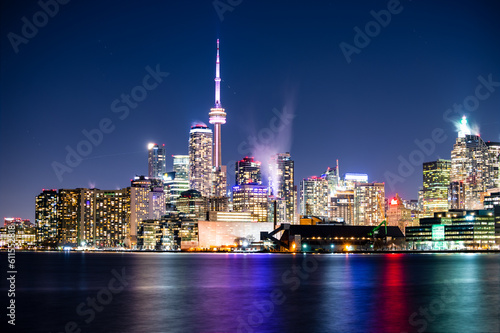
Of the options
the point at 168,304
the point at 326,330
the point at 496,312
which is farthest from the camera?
the point at 168,304

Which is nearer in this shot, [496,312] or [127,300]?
[496,312]

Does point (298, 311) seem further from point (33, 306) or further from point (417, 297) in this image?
point (33, 306)

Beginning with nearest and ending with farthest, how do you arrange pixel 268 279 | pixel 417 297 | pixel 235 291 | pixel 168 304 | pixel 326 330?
pixel 326 330
pixel 168 304
pixel 417 297
pixel 235 291
pixel 268 279

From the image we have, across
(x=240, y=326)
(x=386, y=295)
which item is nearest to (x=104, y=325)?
(x=240, y=326)

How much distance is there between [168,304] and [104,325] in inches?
581

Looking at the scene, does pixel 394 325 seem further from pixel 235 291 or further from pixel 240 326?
pixel 235 291

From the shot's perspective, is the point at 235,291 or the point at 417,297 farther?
the point at 235,291

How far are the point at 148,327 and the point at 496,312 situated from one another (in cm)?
3050

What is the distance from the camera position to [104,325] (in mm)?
49062

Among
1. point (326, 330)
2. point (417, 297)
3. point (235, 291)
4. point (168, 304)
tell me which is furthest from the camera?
point (235, 291)

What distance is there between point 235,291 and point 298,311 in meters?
19.8

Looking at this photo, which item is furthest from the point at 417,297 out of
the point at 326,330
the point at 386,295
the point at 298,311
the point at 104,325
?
the point at 104,325

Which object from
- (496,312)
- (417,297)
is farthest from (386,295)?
(496,312)

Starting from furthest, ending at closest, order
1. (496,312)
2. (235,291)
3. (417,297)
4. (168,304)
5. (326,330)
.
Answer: (235,291) → (417,297) → (168,304) → (496,312) → (326,330)
